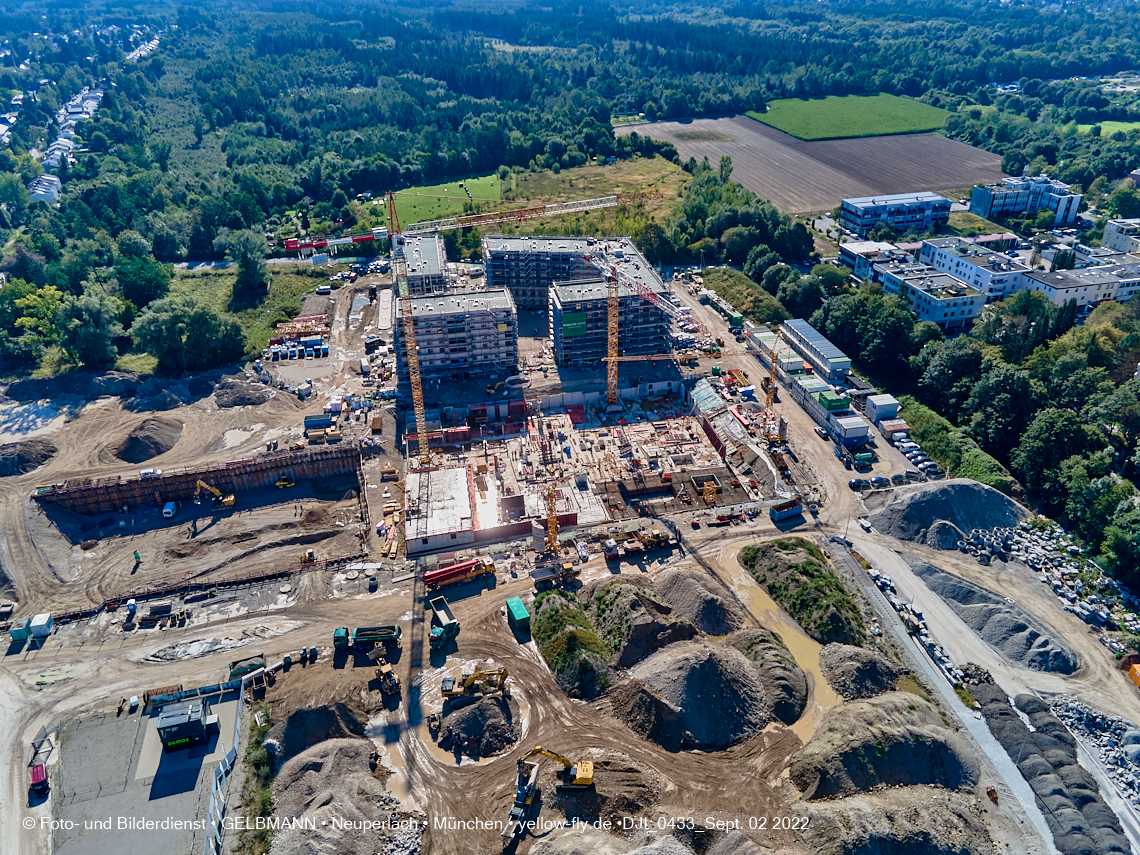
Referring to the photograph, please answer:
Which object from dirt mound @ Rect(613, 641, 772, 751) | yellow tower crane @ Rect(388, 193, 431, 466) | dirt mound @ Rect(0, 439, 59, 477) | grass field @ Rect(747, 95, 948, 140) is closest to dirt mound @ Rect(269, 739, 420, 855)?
dirt mound @ Rect(613, 641, 772, 751)

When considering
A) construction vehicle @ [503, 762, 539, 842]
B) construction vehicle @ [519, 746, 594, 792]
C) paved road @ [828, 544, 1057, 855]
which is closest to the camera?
construction vehicle @ [503, 762, 539, 842]

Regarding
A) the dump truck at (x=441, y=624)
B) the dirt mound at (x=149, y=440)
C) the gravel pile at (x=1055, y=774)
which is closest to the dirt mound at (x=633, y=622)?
the dump truck at (x=441, y=624)

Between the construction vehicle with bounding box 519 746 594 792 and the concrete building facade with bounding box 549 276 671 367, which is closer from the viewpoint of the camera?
the construction vehicle with bounding box 519 746 594 792

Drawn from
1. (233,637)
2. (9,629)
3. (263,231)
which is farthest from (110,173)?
(233,637)

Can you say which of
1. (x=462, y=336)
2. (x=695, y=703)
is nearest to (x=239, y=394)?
(x=462, y=336)

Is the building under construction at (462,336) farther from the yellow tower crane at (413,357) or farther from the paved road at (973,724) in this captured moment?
the paved road at (973,724)

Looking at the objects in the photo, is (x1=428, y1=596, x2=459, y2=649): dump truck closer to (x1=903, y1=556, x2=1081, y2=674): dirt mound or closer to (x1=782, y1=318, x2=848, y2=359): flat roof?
(x1=903, y1=556, x2=1081, y2=674): dirt mound
